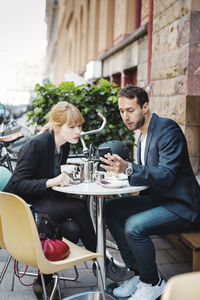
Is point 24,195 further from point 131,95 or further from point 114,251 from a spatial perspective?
point 114,251

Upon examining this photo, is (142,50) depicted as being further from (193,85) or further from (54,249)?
(54,249)

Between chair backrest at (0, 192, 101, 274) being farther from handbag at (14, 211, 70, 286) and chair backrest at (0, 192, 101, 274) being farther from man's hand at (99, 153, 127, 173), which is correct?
man's hand at (99, 153, 127, 173)

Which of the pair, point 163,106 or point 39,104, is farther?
point 39,104

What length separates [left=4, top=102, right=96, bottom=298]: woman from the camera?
3.30 meters

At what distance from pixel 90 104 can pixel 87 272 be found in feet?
7.87

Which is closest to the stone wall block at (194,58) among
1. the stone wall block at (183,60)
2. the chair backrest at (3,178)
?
the stone wall block at (183,60)

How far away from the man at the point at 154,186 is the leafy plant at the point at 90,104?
6.78 feet

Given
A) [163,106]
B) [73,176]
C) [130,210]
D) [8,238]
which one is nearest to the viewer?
[8,238]

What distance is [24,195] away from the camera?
340 cm

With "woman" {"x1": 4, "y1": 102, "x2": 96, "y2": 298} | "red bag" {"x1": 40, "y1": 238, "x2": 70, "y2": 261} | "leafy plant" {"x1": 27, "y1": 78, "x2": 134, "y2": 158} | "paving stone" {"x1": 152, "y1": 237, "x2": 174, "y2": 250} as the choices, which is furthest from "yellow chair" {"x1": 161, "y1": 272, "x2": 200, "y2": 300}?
"leafy plant" {"x1": 27, "y1": 78, "x2": 134, "y2": 158}

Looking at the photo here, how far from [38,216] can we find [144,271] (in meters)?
0.89

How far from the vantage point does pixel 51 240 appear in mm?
2809

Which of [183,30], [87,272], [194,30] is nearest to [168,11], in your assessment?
[183,30]

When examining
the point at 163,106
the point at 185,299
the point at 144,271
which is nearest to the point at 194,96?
the point at 163,106
